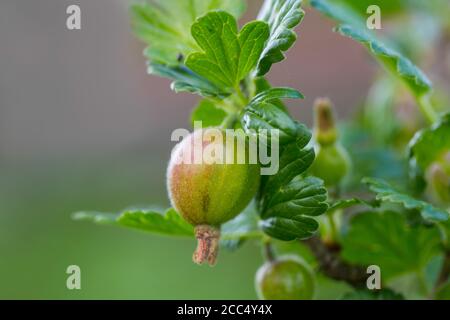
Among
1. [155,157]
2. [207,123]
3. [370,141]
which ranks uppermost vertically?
[155,157]

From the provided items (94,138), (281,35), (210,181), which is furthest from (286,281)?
(94,138)

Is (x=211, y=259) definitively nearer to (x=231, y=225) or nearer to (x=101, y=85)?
(x=231, y=225)

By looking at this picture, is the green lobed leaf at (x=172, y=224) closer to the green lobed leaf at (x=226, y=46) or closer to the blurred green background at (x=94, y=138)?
the green lobed leaf at (x=226, y=46)

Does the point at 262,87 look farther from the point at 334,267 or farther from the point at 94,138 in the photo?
the point at 94,138

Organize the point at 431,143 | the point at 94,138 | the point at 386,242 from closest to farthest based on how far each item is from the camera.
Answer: the point at 431,143, the point at 386,242, the point at 94,138

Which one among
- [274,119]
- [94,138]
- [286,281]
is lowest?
[286,281]

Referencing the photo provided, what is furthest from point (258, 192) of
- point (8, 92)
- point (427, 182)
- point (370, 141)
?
point (8, 92)

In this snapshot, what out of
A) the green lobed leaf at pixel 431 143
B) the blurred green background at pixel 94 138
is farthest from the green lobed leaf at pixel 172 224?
the blurred green background at pixel 94 138

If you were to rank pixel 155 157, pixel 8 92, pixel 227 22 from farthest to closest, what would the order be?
pixel 8 92 < pixel 155 157 < pixel 227 22
